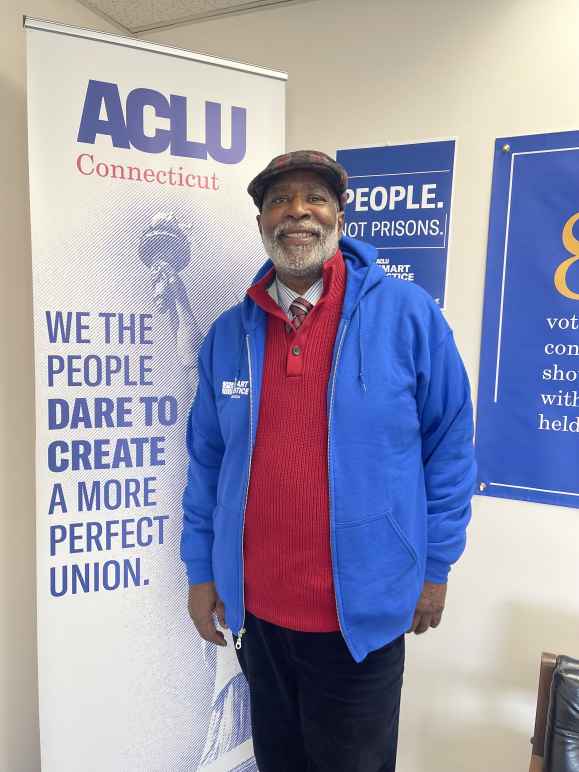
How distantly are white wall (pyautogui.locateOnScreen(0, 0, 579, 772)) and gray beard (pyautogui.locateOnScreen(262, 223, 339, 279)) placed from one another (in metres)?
0.56

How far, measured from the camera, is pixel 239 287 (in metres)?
1.55

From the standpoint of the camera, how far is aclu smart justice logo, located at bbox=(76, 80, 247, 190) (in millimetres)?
1350

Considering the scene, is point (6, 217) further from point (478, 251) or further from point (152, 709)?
point (152, 709)

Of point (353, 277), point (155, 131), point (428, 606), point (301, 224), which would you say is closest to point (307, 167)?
point (301, 224)

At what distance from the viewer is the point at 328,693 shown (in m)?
1.14

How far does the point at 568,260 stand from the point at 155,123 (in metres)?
1.15

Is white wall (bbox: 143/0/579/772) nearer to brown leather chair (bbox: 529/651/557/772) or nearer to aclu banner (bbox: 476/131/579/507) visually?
aclu banner (bbox: 476/131/579/507)

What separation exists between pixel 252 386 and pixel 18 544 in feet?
3.13

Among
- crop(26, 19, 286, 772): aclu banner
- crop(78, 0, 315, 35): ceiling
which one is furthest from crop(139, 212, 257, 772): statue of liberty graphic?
crop(78, 0, 315, 35): ceiling

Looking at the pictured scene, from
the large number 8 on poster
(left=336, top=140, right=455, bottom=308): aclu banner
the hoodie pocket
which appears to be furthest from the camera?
(left=336, top=140, right=455, bottom=308): aclu banner

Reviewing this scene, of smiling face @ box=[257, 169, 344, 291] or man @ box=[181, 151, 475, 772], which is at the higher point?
smiling face @ box=[257, 169, 344, 291]

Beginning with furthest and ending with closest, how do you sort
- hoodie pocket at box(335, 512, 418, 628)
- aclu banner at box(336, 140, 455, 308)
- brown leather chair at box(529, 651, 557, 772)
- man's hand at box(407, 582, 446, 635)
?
aclu banner at box(336, 140, 455, 308), brown leather chair at box(529, 651, 557, 772), man's hand at box(407, 582, 446, 635), hoodie pocket at box(335, 512, 418, 628)

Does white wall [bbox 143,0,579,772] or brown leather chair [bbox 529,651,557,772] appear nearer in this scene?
brown leather chair [bbox 529,651,557,772]

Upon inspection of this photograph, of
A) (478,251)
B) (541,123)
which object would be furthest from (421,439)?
(541,123)
